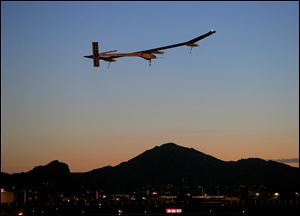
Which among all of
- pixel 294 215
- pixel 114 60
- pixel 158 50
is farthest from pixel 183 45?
pixel 294 215

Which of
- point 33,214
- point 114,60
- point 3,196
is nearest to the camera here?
point 114,60

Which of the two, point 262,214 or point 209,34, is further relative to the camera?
point 262,214

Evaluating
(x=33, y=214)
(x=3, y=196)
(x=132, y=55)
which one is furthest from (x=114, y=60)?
(x=33, y=214)

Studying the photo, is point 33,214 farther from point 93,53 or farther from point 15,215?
point 93,53

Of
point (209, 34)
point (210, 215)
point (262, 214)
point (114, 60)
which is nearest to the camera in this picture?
point (209, 34)

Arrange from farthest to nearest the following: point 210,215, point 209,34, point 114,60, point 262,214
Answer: point 262,214
point 210,215
point 114,60
point 209,34

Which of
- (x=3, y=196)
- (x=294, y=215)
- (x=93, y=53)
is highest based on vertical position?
(x=93, y=53)

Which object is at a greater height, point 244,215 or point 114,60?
point 114,60

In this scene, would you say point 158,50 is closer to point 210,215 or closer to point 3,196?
point 3,196

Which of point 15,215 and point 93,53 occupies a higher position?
point 93,53
